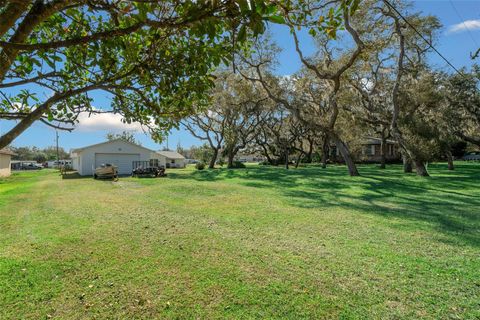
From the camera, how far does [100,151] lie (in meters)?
30.4

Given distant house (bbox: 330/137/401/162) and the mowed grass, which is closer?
the mowed grass

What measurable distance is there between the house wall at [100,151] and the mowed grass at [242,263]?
73.5 feet

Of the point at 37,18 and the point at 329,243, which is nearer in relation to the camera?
the point at 37,18

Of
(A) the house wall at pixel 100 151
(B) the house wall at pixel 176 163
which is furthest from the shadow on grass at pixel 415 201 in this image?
(B) the house wall at pixel 176 163

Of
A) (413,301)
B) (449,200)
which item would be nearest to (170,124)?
(413,301)

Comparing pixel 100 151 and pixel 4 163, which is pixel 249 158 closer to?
pixel 100 151

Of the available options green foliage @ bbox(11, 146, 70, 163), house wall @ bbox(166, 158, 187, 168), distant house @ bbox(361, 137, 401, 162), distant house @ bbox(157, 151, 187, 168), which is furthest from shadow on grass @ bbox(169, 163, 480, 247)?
green foliage @ bbox(11, 146, 70, 163)

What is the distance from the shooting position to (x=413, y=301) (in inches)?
135

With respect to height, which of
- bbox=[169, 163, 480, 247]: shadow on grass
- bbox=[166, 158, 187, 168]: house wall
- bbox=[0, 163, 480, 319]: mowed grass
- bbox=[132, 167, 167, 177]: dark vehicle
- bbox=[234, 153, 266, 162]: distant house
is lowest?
bbox=[0, 163, 480, 319]: mowed grass

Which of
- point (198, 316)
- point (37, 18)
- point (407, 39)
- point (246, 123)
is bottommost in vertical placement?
point (198, 316)

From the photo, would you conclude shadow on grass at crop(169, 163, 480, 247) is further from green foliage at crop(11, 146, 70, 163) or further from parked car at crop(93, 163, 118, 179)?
green foliage at crop(11, 146, 70, 163)

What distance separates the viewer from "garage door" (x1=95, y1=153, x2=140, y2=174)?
30.4 m

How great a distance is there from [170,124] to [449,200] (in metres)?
10.9

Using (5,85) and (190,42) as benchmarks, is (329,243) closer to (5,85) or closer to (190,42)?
(190,42)
